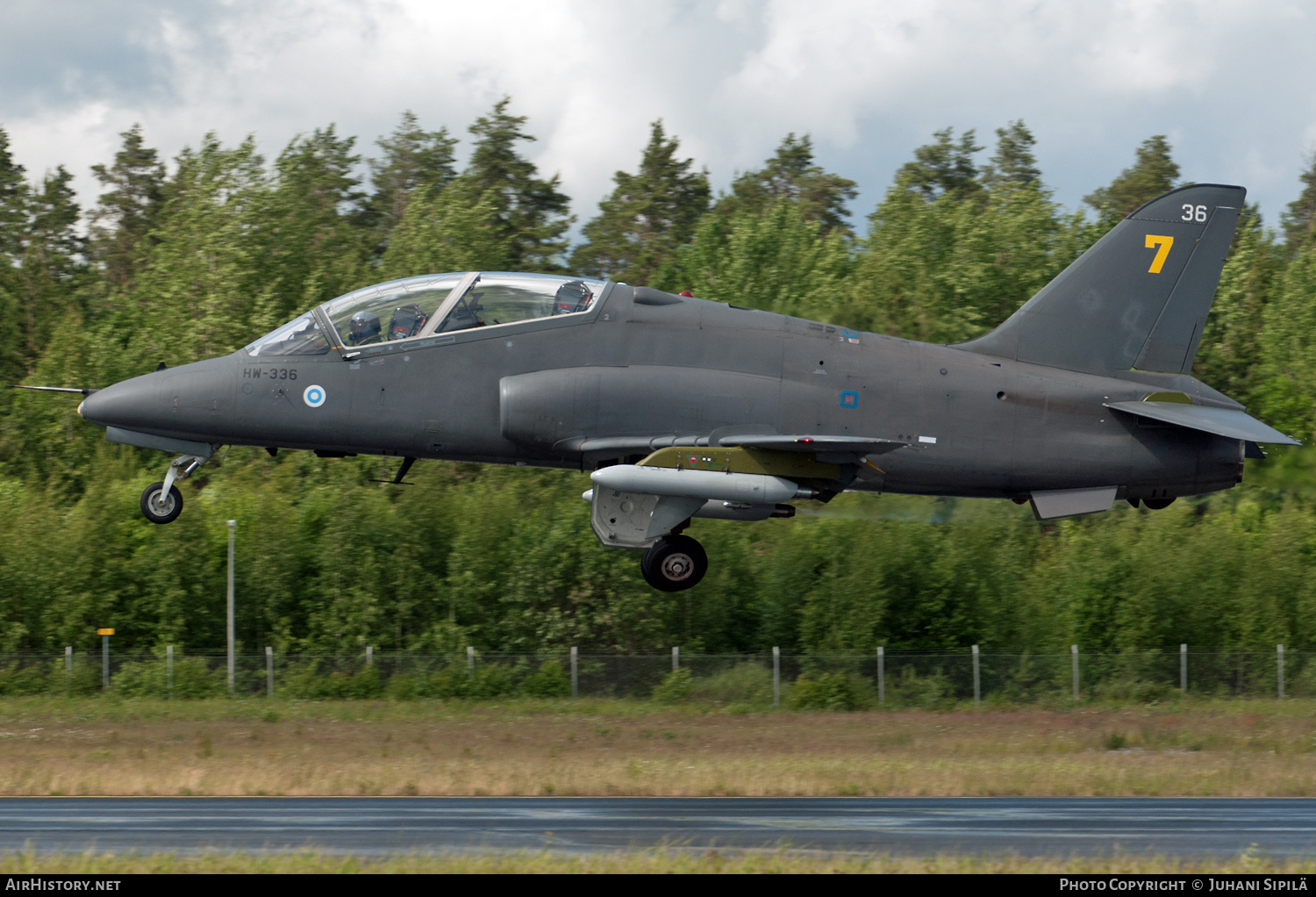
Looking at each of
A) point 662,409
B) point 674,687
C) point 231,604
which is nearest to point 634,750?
point 674,687

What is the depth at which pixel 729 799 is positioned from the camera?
1952 cm

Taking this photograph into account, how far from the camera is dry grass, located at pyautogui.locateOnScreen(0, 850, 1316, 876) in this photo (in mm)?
12492

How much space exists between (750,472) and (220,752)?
44.2 ft

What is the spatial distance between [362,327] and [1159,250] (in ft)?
36.0

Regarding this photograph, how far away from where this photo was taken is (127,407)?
17.0m

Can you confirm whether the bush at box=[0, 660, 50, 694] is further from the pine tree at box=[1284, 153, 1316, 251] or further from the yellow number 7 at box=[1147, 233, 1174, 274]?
the pine tree at box=[1284, 153, 1316, 251]

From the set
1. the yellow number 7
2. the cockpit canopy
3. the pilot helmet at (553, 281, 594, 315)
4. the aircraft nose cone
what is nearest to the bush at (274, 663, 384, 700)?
the aircraft nose cone

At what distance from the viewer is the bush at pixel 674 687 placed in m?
35.8

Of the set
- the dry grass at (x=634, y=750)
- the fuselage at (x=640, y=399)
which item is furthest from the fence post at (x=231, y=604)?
the fuselage at (x=640, y=399)

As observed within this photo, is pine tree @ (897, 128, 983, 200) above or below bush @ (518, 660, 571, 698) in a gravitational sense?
above

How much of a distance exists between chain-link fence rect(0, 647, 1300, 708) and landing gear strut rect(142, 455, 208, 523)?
60.7ft

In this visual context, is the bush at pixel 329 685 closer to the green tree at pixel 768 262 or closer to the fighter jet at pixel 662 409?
the green tree at pixel 768 262

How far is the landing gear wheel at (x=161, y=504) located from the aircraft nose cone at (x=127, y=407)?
115 cm
